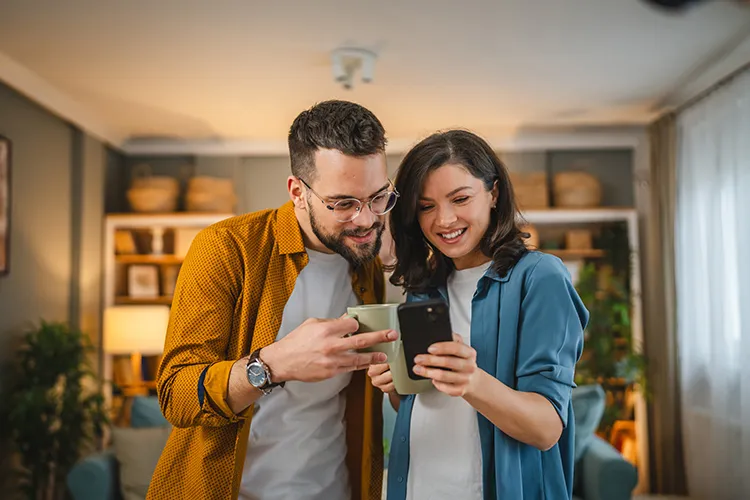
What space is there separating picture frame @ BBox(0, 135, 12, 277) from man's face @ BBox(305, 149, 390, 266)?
2.85 metres

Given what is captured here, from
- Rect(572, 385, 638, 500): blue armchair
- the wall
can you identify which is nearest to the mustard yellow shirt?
Rect(572, 385, 638, 500): blue armchair

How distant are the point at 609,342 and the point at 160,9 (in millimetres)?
3660

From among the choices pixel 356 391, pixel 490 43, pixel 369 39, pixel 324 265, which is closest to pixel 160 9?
pixel 369 39

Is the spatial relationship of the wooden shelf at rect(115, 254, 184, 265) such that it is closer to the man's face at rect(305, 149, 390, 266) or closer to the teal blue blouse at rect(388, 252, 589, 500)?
the man's face at rect(305, 149, 390, 266)

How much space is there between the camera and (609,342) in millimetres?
4727

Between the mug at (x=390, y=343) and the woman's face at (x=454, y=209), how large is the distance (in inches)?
10.9

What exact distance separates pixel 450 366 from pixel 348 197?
0.44m

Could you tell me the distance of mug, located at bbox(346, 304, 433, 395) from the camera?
3.56 feet

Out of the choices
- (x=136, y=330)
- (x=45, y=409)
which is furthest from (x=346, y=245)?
(x=136, y=330)

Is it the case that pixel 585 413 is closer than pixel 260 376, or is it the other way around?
pixel 260 376

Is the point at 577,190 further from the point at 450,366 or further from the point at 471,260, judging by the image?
the point at 450,366

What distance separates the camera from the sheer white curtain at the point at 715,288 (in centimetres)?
360

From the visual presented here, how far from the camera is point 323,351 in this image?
1.05 meters

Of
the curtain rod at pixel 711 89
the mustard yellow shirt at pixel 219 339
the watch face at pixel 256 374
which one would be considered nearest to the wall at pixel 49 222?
the mustard yellow shirt at pixel 219 339
